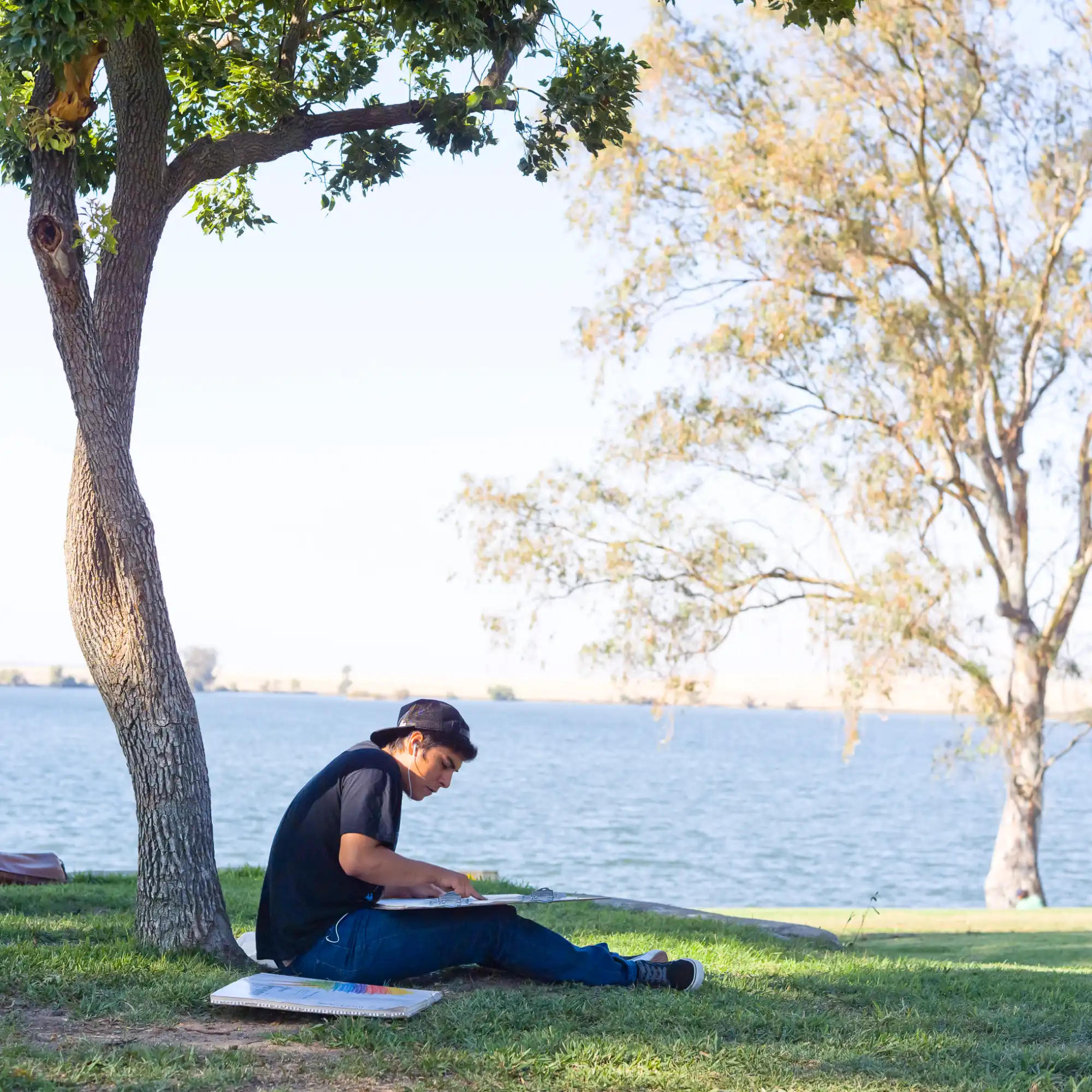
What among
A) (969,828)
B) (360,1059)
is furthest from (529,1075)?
(969,828)

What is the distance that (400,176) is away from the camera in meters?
8.20

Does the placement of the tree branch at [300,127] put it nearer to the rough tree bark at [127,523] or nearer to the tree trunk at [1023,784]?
the rough tree bark at [127,523]

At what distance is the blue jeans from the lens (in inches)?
199

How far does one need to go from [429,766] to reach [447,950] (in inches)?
28.6

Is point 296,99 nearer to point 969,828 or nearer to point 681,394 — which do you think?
point 681,394

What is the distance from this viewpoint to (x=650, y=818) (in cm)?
3916

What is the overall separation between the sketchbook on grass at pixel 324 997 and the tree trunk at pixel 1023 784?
559 inches

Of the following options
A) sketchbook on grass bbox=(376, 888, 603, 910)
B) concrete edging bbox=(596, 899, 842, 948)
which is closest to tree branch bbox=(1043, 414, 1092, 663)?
concrete edging bbox=(596, 899, 842, 948)

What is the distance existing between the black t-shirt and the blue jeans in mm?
73

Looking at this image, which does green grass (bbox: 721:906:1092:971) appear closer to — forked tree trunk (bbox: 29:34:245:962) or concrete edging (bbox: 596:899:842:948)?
concrete edging (bbox: 596:899:842:948)

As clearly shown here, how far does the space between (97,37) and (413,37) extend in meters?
2.63

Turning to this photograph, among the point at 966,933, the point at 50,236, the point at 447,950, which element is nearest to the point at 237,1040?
the point at 447,950

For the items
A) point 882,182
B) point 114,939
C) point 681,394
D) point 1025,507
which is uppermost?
point 882,182

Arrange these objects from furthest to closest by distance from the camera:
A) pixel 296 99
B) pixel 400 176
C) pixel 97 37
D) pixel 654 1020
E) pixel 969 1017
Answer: pixel 400 176
pixel 296 99
pixel 97 37
pixel 969 1017
pixel 654 1020
